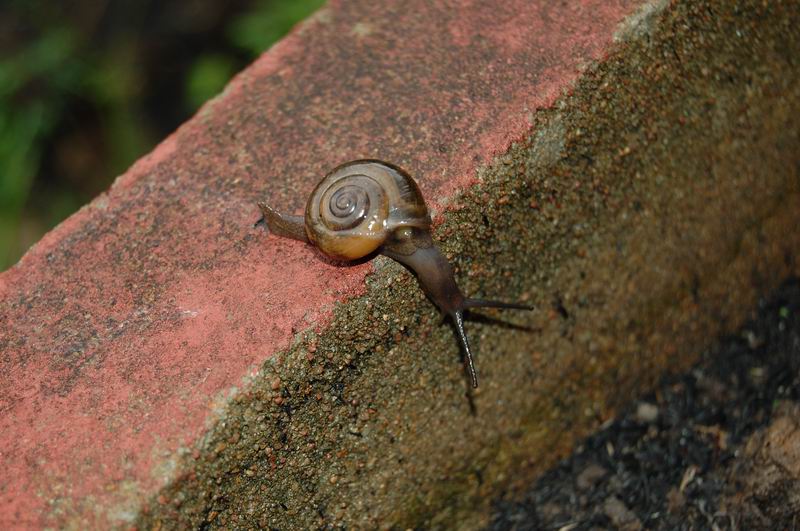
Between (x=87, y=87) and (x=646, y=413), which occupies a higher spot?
(x=87, y=87)

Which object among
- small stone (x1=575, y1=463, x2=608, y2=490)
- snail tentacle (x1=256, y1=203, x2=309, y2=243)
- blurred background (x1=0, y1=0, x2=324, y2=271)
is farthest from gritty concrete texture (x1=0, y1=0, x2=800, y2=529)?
blurred background (x1=0, y1=0, x2=324, y2=271)

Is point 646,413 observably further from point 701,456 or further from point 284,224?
point 284,224

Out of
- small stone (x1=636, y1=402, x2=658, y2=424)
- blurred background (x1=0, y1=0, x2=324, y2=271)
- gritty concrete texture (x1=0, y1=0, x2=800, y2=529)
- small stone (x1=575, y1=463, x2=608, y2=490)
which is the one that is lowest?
small stone (x1=575, y1=463, x2=608, y2=490)

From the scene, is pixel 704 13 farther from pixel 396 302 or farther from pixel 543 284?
pixel 396 302

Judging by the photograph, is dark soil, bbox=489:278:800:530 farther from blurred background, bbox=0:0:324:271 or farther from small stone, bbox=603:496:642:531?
blurred background, bbox=0:0:324:271

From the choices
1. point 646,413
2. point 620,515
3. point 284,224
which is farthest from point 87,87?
point 620,515
